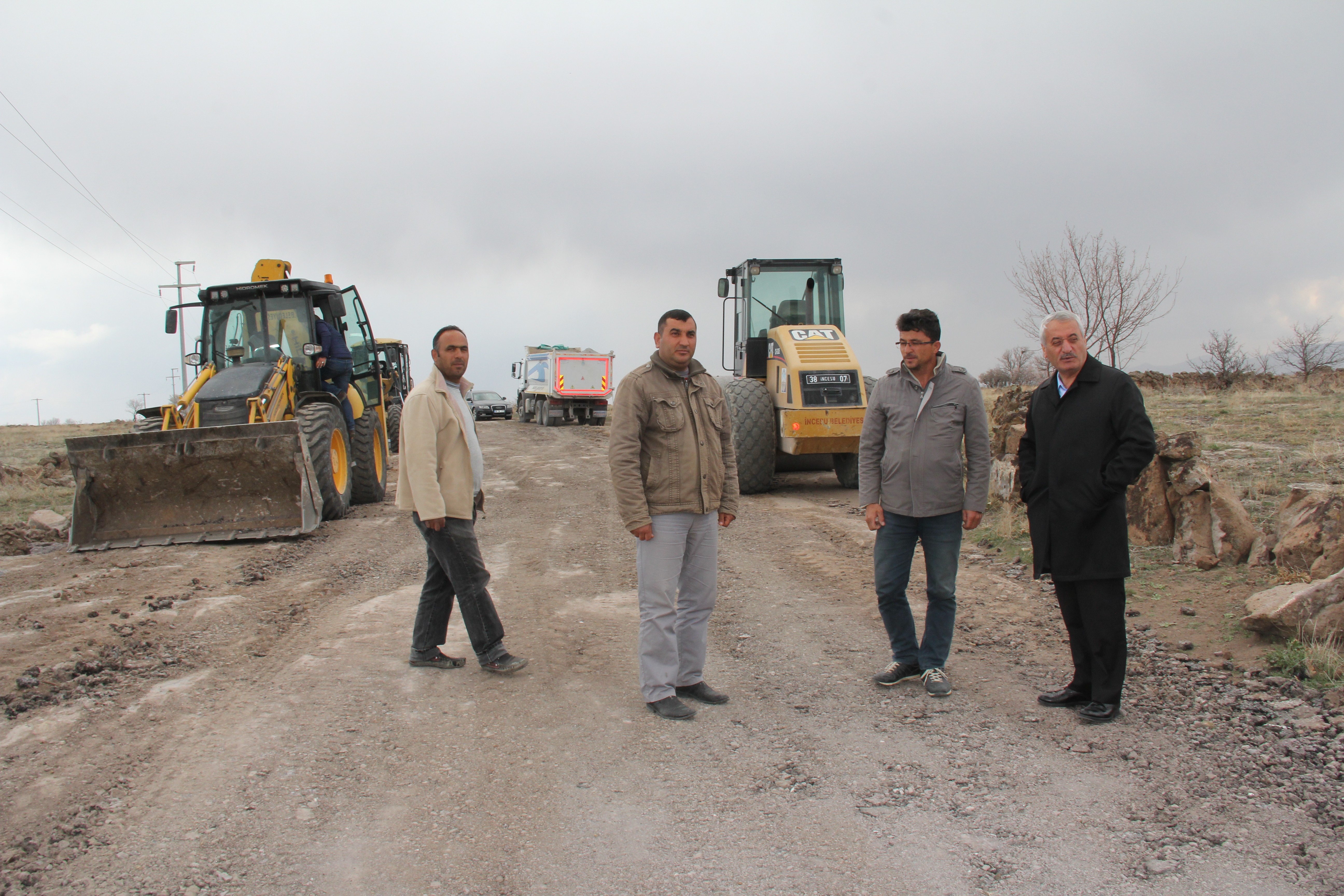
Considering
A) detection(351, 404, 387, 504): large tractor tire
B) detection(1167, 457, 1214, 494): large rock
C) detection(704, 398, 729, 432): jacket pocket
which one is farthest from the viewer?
detection(351, 404, 387, 504): large tractor tire

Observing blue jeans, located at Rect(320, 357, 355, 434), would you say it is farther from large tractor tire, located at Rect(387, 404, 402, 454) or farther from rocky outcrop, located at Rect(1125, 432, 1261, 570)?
rocky outcrop, located at Rect(1125, 432, 1261, 570)

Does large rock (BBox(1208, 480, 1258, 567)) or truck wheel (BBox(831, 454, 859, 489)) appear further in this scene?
truck wheel (BBox(831, 454, 859, 489))

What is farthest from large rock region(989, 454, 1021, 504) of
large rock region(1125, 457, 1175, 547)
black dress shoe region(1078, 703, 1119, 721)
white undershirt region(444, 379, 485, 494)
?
white undershirt region(444, 379, 485, 494)

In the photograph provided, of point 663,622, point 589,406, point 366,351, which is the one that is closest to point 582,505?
point 366,351

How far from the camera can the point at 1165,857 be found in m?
2.70

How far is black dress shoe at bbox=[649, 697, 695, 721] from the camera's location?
12.7 feet

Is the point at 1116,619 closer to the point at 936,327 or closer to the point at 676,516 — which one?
the point at 936,327

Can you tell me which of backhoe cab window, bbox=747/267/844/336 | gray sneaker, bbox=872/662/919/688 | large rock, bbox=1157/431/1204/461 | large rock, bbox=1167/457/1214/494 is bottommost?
gray sneaker, bbox=872/662/919/688

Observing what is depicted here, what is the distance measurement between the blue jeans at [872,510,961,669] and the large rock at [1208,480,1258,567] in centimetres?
269

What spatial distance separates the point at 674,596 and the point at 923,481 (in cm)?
127

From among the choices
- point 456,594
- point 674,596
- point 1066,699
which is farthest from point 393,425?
point 1066,699

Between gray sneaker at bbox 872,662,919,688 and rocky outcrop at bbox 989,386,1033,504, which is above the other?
rocky outcrop at bbox 989,386,1033,504

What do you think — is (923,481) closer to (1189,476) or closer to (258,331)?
(1189,476)

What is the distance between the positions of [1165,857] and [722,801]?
4.60ft
